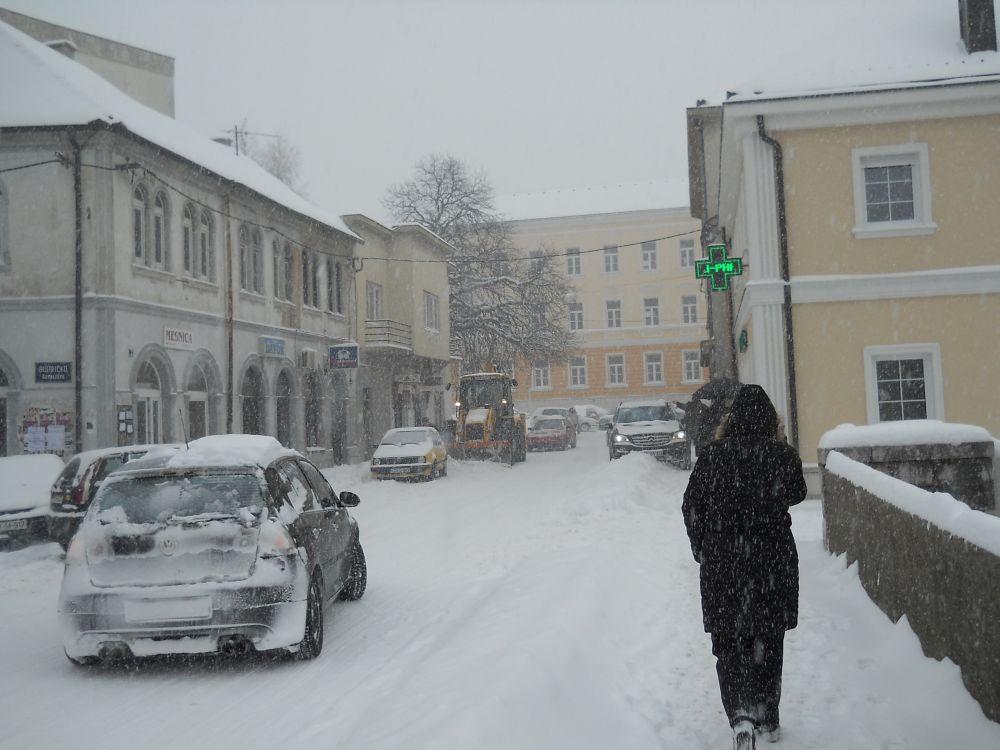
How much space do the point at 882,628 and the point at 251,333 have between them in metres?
21.9

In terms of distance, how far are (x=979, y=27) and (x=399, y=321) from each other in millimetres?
24850

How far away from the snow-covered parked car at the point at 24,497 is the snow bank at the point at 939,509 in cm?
1026

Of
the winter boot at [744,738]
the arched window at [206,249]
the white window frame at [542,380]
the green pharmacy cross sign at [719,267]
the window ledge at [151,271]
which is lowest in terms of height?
the winter boot at [744,738]

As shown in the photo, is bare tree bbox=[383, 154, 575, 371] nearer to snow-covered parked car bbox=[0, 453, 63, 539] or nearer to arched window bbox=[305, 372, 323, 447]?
arched window bbox=[305, 372, 323, 447]

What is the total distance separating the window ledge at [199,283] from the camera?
22562 mm

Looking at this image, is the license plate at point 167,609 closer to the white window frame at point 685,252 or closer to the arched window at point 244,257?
the arched window at point 244,257

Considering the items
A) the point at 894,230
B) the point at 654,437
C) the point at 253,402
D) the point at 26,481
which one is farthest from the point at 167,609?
the point at 253,402

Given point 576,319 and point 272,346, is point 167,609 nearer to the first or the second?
point 272,346

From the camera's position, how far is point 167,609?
20.8 ft

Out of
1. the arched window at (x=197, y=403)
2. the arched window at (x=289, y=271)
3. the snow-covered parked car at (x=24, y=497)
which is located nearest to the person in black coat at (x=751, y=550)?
the snow-covered parked car at (x=24, y=497)

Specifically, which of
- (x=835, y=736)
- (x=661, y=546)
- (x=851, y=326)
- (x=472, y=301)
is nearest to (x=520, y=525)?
(x=661, y=546)

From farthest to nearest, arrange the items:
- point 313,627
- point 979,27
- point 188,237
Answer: point 188,237 → point 979,27 → point 313,627

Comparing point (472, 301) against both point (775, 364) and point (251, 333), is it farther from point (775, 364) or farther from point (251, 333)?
point (775, 364)

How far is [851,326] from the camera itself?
1684 centimetres
